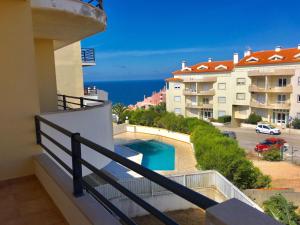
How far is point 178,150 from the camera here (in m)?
25.5

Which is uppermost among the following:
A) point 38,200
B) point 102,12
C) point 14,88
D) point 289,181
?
point 102,12

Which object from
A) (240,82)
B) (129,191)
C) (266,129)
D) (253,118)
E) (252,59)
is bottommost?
(266,129)

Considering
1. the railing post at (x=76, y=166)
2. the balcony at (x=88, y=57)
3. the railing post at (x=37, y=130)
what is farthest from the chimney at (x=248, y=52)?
the railing post at (x=76, y=166)

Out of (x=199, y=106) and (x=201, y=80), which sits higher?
(x=201, y=80)

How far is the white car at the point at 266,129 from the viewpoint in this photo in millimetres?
30350

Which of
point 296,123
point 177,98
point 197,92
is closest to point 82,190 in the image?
point 296,123

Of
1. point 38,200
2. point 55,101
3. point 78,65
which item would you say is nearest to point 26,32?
point 38,200

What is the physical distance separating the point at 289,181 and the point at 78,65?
1551 cm

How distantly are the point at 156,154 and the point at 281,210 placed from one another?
1344cm

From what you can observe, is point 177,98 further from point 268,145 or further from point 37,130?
point 37,130

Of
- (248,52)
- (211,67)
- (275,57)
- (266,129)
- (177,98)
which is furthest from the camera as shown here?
(177,98)

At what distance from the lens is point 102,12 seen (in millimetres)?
6473

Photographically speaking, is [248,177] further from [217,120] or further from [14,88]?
[217,120]

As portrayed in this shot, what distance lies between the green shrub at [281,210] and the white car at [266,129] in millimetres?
18264
